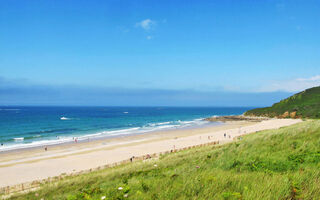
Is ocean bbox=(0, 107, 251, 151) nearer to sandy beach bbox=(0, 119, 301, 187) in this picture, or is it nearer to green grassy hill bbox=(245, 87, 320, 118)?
sandy beach bbox=(0, 119, 301, 187)

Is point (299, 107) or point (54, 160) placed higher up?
point (299, 107)

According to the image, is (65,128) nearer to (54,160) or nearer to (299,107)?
(54,160)

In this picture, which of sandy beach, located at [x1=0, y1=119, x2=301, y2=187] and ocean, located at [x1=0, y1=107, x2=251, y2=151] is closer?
sandy beach, located at [x1=0, y1=119, x2=301, y2=187]

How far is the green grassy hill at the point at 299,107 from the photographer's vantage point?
8244 cm

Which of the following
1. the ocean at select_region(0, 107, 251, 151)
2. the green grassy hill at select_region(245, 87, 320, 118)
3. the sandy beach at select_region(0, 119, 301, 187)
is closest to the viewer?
the sandy beach at select_region(0, 119, 301, 187)

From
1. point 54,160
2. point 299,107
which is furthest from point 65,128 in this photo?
point 299,107

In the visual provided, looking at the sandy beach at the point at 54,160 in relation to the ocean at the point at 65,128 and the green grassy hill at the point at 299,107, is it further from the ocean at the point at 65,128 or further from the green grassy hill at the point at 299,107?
the green grassy hill at the point at 299,107

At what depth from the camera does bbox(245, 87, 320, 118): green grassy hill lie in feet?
270

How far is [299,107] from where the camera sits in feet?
302

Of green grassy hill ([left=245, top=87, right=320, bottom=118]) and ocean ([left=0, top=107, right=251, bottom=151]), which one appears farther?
green grassy hill ([left=245, top=87, right=320, bottom=118])

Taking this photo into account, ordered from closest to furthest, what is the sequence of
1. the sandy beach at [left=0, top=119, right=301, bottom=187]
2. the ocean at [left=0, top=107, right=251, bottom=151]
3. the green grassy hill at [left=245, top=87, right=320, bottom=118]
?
the sandy beach at [left=0, top=119, right=301, bottom=187]
the ocean at [left=0, top=107, right=251, bottom=151]
the green grassy hill at [left=245, top=87, right=320, bottom=118]

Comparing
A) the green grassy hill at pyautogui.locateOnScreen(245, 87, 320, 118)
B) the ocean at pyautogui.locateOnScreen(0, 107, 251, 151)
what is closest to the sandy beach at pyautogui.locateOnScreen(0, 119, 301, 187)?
the ocean at pyautogui.locateOnScreen(0, 107, 251, 151)

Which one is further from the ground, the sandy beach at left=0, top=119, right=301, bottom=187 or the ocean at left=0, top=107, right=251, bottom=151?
the ocean at left=0, top=107, right=251, bottom=151

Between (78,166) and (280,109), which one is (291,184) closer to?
(78,166)
